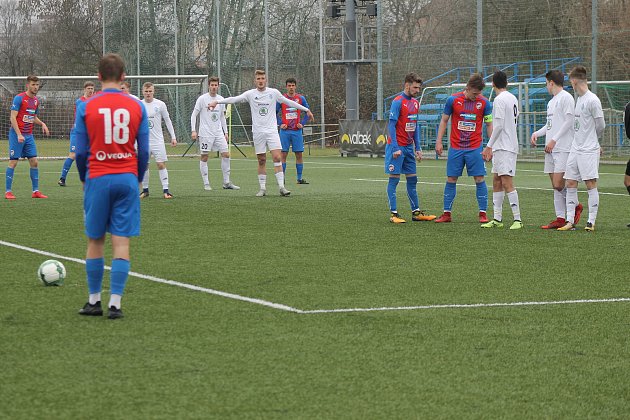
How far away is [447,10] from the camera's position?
38.2 meters

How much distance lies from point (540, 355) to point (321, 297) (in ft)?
7.72

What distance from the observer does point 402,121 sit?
14.5 metres

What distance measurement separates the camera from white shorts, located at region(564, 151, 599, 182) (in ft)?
42.7

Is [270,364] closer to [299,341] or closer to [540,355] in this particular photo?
[299,341]

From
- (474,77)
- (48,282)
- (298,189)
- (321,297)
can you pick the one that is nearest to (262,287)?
(321,297)

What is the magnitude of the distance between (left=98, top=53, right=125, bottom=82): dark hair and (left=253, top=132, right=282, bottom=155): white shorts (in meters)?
11.6

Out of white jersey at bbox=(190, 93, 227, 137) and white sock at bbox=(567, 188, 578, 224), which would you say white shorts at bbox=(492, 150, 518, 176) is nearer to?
white sock at bbox=(567, 188, 578, 224)

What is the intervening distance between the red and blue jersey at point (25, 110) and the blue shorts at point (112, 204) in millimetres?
11874

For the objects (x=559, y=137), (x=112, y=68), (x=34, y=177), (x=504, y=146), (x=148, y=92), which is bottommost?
(x=34, y=177)

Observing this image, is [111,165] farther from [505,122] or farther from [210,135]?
[210,135]

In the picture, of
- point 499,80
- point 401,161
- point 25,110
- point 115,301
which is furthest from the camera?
point 25,110

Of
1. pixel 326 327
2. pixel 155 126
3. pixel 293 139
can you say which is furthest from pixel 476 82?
pixel 293 139

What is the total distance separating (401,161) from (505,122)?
5.28 ft

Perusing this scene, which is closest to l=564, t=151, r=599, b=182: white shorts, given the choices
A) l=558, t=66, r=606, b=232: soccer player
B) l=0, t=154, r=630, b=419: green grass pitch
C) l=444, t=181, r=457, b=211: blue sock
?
l=558, t=66, r=606, b=232: soccer player
